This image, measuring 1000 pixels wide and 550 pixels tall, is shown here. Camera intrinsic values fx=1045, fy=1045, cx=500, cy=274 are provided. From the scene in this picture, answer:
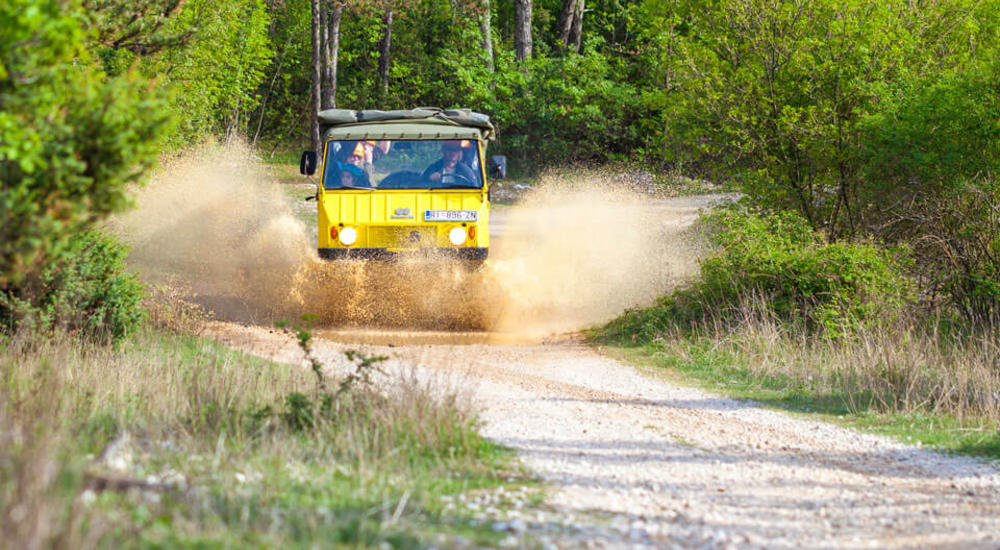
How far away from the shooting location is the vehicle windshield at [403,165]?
1466cm

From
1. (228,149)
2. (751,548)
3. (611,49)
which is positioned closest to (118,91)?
(751,548)

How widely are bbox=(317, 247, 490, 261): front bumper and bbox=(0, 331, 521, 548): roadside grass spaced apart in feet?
14.0

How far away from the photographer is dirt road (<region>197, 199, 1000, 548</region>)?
5.95m

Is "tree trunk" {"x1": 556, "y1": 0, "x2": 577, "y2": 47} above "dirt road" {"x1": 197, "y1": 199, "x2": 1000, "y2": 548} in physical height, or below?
above

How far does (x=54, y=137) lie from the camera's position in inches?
236

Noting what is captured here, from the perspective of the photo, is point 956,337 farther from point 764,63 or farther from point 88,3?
point 88,3

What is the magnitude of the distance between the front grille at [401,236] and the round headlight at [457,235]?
8.7 inches

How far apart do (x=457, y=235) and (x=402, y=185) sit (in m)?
1.08

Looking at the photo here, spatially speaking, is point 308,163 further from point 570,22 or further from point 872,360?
point 570,22

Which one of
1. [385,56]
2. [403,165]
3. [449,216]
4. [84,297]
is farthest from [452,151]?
[385,56]

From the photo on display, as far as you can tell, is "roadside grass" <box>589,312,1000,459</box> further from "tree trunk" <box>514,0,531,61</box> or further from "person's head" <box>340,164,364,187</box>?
"tree trunk" <box>514,0,531,61</box>

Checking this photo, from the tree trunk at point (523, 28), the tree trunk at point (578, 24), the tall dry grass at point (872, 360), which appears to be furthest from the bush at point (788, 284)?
the tree trunk at point (578, 24)

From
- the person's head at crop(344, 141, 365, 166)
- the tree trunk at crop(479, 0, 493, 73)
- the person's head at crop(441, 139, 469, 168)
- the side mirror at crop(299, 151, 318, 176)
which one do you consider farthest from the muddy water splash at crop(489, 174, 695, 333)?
the tree trunk at crop(479, 0, 493, 73)

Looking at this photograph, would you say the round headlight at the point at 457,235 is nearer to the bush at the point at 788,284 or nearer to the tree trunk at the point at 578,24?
the bush at the point at 788,284
